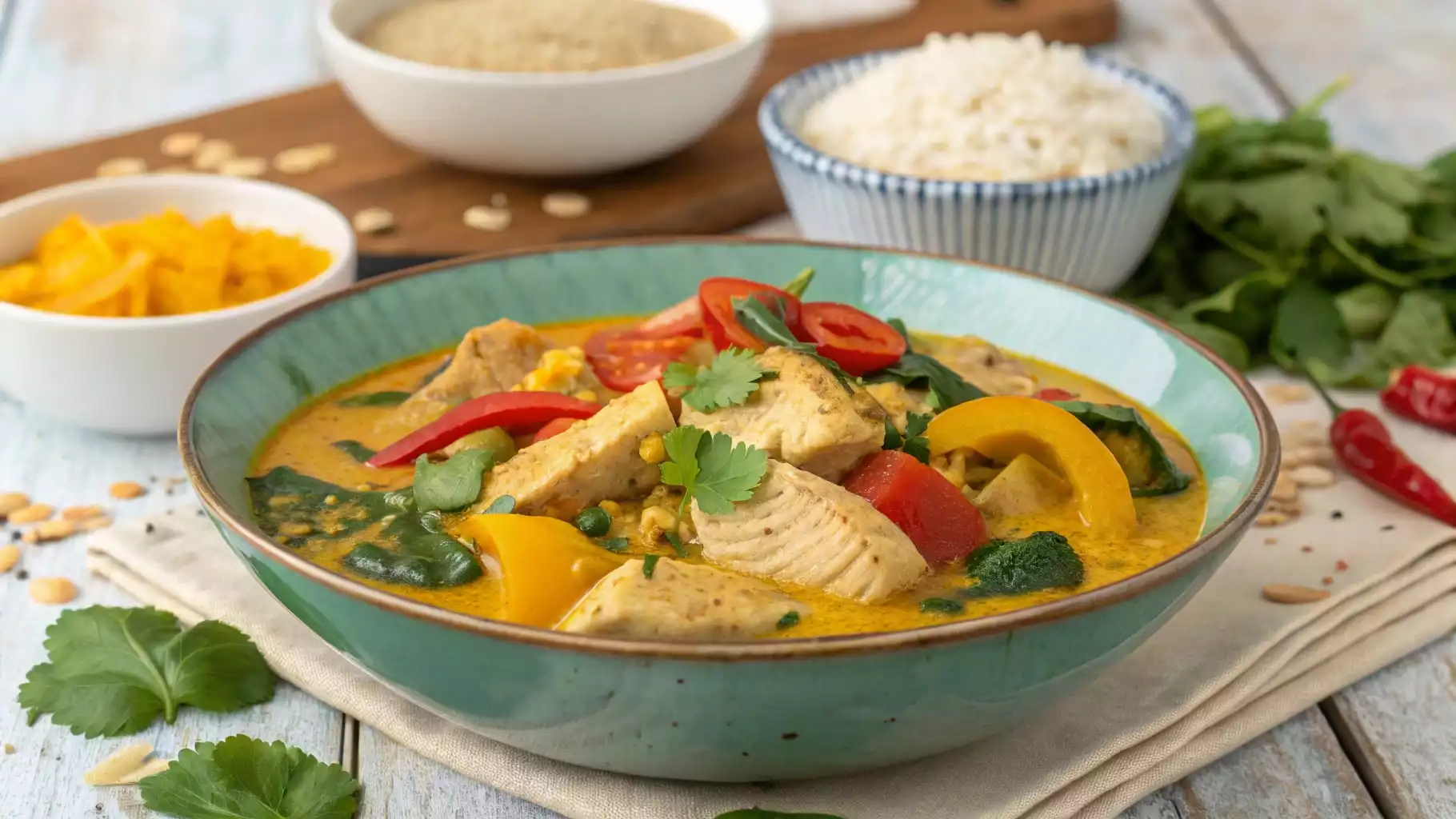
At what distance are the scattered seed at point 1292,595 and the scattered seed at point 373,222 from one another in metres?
3.12

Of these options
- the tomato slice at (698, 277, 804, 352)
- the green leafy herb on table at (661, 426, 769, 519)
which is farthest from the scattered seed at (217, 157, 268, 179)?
the green leafy herb on table at (661, 426, 769, 519)

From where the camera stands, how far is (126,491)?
414 cm

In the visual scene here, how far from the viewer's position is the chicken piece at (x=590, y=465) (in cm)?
305

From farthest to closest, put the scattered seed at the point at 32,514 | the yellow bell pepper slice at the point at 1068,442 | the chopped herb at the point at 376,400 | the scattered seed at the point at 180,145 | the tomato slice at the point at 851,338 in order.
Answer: the scattered seed at the point at 180,145 < the scattered seed at the point at 32,514 < the chopped herb at the point at 376,400 < the tomato slice at the point at 851,338 < the yellow bell pepper slice at the point at 1068,442

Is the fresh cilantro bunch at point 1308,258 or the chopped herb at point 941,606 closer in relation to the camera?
the chopped herb at point 941,606

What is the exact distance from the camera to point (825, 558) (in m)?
2.87

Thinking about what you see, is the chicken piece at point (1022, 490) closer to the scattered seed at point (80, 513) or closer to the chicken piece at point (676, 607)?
the chicken piece at point (676, 607)

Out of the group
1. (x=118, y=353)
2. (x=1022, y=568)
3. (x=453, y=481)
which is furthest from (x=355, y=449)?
(x=1022, y=568)

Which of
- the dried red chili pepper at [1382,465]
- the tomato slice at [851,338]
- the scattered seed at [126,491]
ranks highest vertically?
the tomato slice at [851,338]

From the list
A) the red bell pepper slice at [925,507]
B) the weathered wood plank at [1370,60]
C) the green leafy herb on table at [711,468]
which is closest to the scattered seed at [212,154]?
the green leafy herb on table at [711,468]

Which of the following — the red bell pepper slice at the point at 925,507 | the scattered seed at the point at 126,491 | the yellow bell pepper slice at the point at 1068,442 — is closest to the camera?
the red bell pepper slice at the point at 925,507

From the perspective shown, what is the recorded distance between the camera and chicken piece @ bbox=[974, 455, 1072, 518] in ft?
10.6

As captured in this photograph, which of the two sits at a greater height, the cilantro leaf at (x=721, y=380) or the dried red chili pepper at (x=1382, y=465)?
the cilantro leaf at (x=721, y=380)

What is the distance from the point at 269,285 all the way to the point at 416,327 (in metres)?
0.73
